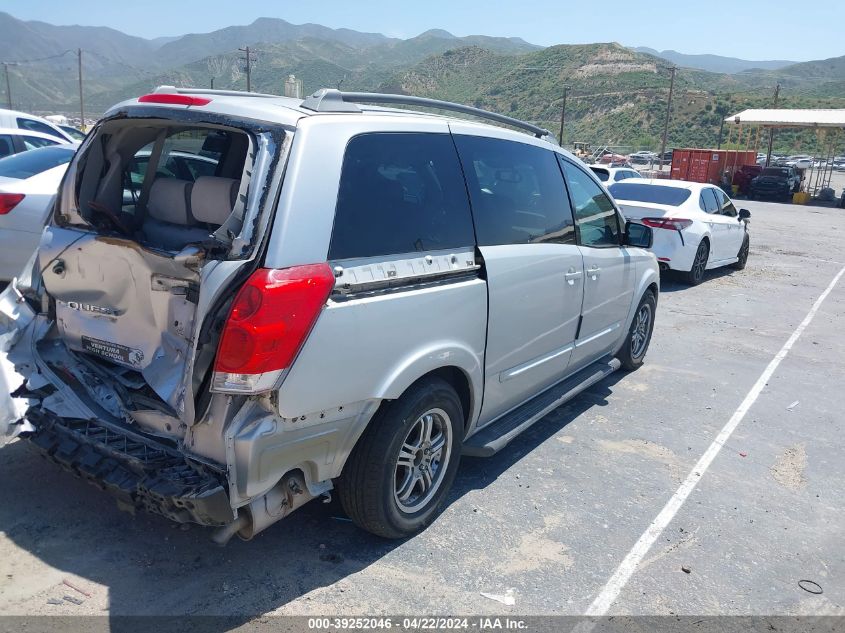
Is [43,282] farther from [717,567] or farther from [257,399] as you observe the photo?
[717,567]

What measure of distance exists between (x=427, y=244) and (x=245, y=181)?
95 centimetres

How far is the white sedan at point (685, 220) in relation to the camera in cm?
1040

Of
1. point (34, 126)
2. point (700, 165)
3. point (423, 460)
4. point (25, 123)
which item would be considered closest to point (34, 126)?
point (34, 126)

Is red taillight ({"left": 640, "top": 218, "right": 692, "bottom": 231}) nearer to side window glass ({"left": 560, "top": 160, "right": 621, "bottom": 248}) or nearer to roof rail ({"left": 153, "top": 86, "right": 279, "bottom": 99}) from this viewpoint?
side window glass ({"left": 560, "top": 160, "right": 621, "bottom": 248})

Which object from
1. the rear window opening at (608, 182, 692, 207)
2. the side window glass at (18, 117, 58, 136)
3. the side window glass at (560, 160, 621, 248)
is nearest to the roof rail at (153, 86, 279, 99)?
the side window glass at (560, 160, 621, 248)

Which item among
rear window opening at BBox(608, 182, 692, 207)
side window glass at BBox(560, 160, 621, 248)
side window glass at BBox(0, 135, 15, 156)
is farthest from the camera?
rear window opening at BBox(608, 182, 692, 207)

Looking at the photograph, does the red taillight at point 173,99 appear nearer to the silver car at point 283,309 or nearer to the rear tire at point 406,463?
the silver car at point 283,309

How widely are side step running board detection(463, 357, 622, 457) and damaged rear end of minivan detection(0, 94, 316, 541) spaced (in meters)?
1.21

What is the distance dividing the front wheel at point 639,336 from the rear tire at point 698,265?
182 inches

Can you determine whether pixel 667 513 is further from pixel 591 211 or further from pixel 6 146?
pixel 6 146

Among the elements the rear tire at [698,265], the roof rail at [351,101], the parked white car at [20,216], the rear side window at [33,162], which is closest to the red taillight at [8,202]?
the parked white car at [20,216]

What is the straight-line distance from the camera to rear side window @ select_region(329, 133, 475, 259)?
9.76 ft

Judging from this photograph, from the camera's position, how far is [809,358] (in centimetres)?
732

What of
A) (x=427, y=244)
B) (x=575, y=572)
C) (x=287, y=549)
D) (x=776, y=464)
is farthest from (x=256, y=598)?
(x=776, y=464)
